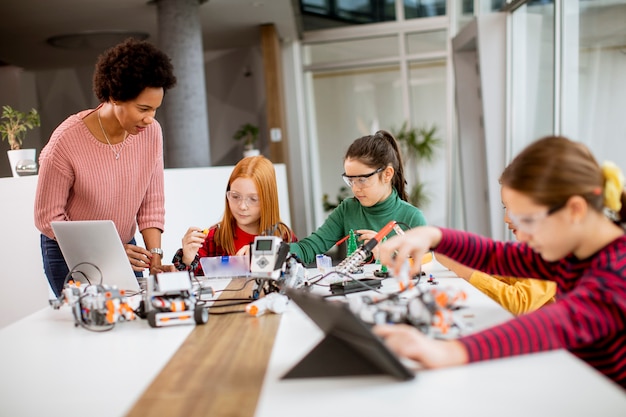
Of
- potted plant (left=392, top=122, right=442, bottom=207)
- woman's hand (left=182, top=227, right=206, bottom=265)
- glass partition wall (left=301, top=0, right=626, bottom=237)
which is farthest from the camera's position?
glass partition wall (left=301, top=0, right=626, bottom=237)

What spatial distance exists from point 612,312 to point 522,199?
0.28 metres

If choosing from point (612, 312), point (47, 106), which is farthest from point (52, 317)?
point (47, 106)

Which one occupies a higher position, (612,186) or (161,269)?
(612,186)

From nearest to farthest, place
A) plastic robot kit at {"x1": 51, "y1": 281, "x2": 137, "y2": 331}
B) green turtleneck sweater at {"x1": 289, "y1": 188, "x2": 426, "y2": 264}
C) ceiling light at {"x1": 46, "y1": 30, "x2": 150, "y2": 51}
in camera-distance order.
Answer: plastic robot kit at {"x1": 51, "y1": 281, "x2": 137, "y2": 331} < green turtleneck sweater at {"x1": 289, "y1": 188, "x2": 426, "y2": 264} < ceiling light at {"x1": 46, "y1": 30, "x2": 150, "y2": 51}

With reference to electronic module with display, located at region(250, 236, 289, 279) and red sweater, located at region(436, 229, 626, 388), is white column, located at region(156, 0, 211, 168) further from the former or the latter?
red sweater, located at region(436, 229, 626, 388)

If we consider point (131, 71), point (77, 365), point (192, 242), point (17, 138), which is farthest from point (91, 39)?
point (77, 365)

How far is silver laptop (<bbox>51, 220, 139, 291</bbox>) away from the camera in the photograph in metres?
1.90

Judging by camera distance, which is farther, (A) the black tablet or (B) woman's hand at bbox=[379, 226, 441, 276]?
(B) woman's hand at bbox=[379, 226, 441, 276]

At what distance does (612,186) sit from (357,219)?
5.76 ft

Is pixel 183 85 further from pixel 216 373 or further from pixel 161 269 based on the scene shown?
pixel 216 373

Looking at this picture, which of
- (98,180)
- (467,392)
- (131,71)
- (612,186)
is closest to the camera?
(467,392)

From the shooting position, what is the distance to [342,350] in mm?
1244

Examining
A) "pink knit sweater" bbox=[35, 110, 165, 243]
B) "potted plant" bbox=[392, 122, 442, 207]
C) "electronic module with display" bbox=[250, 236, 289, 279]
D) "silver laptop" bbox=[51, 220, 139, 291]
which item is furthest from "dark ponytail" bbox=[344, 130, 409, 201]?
"potted plant" bbox=[392, 122, 442, 207]

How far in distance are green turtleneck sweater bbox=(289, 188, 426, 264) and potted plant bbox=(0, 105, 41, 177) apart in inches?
79.2
